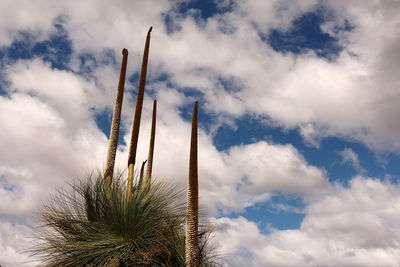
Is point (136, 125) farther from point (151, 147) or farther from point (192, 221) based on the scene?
point (192, 221)

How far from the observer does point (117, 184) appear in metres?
9.92

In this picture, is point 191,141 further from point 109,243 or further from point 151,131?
point 151,131

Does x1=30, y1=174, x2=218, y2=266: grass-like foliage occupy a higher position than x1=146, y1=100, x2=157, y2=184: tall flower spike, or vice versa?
x1=146, y1=100, x2=157, y2=184: tall flower spike

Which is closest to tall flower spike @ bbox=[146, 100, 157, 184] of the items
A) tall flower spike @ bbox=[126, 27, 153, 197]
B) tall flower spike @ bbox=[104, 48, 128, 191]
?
tall flower spike @ bbox=[126, 27, 153, 197]

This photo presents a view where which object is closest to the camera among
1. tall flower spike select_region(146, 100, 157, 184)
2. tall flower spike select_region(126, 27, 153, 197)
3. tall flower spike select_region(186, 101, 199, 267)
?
tall flower spike select_region(186, 101, 199, 267)

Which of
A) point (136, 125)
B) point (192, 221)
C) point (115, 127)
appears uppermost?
point (136, 125)

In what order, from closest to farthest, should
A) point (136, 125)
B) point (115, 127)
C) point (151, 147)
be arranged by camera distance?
1. point (115, 127)
2. point (136, 125)
3. point (151, 147)

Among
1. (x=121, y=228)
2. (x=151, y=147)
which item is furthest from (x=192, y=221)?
(x=151, y=147)

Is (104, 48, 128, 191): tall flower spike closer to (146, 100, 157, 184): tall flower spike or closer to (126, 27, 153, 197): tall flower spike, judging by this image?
(126, 27, 153, 197): tall flower spike

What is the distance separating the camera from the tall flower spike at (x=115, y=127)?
1075 centimetres

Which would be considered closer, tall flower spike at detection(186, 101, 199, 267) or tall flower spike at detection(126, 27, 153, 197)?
tall flower spike at detection(186, 101, 199, 267)

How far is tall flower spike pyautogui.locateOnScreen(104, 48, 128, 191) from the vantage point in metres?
10.8

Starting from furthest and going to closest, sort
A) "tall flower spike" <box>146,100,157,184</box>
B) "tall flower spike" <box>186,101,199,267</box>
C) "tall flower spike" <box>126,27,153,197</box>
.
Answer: "tall flower spike" <box>146,100,157,184</box> → "tall flower spike" <box>126,27,153,197</box> → "tall flower spike" <box>186,101,199,267</box>

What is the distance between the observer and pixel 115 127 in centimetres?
1149
